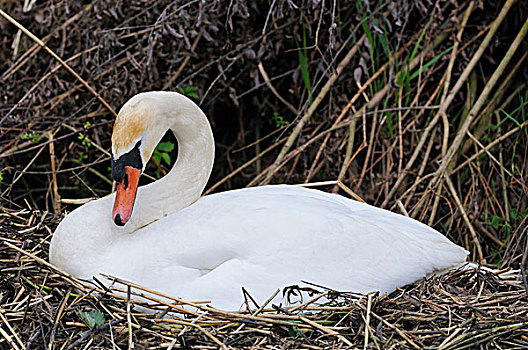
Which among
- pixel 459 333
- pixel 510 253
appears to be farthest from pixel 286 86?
pixel 459 333

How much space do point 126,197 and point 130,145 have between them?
0.20 m

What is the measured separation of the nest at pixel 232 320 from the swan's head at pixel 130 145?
12.1 inches

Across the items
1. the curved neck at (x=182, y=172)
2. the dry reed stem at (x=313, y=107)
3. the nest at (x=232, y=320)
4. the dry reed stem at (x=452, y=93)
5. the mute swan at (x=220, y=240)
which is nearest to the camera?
the nest at (x=232, y=320)

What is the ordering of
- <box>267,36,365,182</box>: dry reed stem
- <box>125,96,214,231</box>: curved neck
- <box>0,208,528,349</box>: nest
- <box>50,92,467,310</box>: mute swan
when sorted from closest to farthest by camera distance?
<box>0,208,528,349</box>: nest → <box>50,92,467,310</box>: mute swan → <box>125,96,214,231</box>: curved neck → <box>267,36,365,182</box>: dry reed stem

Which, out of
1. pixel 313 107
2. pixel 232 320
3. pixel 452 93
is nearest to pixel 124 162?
pixel 232 320

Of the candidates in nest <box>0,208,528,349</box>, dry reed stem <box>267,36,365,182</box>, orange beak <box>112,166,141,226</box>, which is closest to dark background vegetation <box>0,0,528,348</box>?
dry reed stem <box>267,36,365,182</box>

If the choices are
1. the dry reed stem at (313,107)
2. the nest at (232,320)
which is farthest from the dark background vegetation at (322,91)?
the nest at (232,320)

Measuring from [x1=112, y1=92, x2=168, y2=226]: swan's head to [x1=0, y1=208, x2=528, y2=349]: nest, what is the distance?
0.31 metres

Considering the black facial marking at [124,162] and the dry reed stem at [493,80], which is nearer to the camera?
the black facial marking at [124,162]

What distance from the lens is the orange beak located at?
268 centimetres

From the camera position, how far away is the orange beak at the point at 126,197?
268cm

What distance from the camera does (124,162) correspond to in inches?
105

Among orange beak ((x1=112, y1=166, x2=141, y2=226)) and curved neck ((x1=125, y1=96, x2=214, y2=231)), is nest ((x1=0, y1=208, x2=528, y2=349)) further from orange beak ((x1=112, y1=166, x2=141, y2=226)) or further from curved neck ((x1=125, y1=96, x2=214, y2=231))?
curved neck ((x1=125, y1=96, x2=214, y2=231))

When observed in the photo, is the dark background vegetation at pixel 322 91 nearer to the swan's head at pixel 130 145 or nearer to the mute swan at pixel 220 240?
the mute swan at pixel 220 240
